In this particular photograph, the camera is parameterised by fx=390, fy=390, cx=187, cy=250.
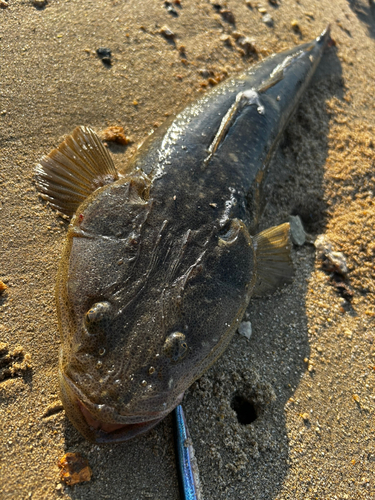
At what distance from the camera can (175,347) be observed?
2160 millimetres

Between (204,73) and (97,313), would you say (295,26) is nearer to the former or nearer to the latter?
(204,73)

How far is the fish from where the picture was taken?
2.10m

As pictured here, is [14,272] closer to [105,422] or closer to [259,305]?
[105,422]

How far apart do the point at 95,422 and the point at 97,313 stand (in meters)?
0.60

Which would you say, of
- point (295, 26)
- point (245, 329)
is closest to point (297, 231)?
point (245, 329)

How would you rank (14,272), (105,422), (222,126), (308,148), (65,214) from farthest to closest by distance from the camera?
(308,148) < (222,126) < (65,214) < (14,272) < (105,422)

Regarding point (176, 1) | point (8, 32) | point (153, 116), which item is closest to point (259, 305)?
point (153, 116)

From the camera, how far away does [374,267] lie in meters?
3.76

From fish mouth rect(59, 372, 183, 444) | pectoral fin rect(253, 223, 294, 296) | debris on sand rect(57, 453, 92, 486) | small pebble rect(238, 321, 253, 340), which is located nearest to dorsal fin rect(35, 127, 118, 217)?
pectoral fin rect(253, 223, 294, 296)

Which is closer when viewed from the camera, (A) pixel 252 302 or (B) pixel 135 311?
(B) pixel 135 311

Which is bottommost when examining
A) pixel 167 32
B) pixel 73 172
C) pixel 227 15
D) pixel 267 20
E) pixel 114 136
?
pixel 73 172

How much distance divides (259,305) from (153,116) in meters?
2.25

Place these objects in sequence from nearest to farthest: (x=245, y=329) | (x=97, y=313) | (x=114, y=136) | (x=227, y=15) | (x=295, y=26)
A: 1. (x=97, y=313)
2. (x=245, y=329)
3. (x=114, y=136)
4. (x=227, y=15)
5. (x=295, y=26)

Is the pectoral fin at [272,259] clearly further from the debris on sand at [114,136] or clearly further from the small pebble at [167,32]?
the small pebble at [167,32]
